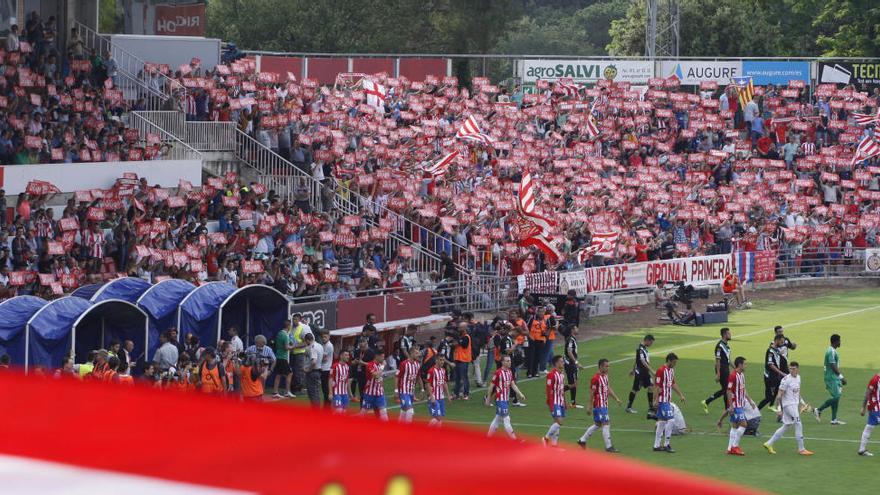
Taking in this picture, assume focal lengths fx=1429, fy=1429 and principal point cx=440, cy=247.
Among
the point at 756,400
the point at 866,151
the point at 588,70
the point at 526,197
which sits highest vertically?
the point at 588,70

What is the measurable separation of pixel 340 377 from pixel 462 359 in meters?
4.07

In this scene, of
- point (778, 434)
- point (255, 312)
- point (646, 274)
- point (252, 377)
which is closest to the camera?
point (778, 434)

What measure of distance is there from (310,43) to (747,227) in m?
33.2

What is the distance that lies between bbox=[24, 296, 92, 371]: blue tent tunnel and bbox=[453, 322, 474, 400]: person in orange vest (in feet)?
25.4

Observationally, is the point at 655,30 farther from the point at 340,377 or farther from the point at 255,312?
the point at 340,377

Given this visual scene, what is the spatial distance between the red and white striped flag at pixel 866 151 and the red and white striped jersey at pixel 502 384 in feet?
97.8

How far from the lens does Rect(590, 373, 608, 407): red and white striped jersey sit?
23.0m

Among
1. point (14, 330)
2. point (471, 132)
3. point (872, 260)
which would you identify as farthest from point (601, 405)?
point (872, 260)

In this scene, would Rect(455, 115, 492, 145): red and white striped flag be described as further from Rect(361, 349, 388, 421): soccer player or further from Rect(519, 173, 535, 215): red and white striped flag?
Rect(361, 349, 388, 421): soccer player

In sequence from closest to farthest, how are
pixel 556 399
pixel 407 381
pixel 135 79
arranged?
1. pixel 556 399
2. pixel 407 381
3. pixel 135 79

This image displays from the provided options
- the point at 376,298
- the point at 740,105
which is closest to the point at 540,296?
the point at 376,298

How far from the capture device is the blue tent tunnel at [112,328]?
2480 centimetres

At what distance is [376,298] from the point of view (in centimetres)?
3150

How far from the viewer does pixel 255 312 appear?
94.5 ft
